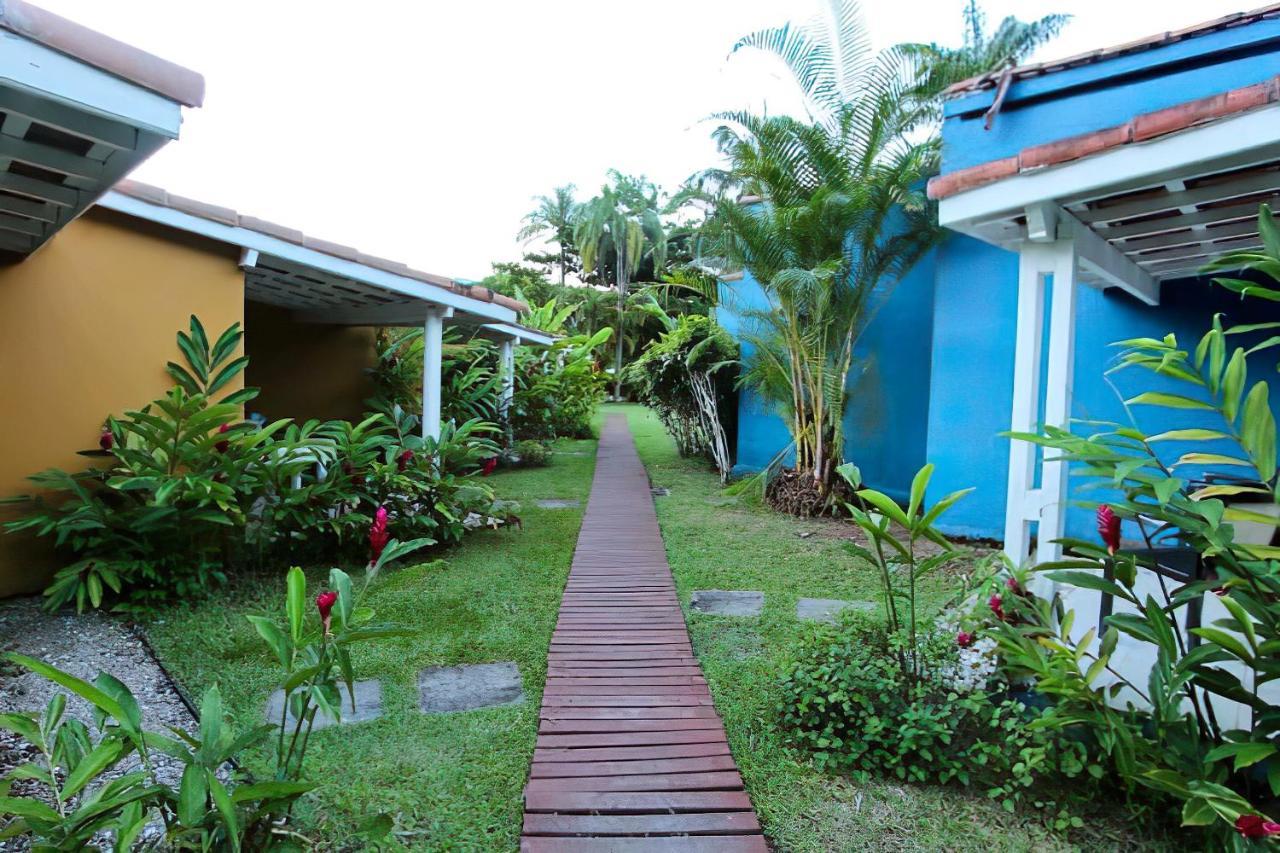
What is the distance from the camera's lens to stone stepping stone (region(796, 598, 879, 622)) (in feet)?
17.0

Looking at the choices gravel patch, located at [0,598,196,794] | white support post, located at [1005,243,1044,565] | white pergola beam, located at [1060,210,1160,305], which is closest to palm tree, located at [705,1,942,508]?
white pergola beam, located at [1060,210,1160,305]

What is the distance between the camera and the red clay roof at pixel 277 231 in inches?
210

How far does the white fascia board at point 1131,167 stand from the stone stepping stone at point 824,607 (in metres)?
2.58

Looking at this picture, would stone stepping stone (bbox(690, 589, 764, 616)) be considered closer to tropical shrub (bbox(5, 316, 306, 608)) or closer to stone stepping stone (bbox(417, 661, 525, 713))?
stone stepping stone (bbox(417, 661, 525, 713))

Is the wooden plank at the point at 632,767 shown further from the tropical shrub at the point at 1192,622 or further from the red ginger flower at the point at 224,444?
the red ginger flower at the point at 224,444

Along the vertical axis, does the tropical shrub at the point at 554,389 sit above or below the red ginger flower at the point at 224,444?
above

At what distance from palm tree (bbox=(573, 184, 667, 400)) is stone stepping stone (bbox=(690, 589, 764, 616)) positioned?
24.5m

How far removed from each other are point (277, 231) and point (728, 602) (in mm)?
4388

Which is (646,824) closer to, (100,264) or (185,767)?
(185,767)

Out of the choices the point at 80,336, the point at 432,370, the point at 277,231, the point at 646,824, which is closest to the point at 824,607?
the point at 646,824

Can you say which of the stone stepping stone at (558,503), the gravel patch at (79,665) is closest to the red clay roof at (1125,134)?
the gravel patch at (79,665)

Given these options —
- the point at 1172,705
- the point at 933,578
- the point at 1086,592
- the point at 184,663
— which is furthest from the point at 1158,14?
the point at 184,663

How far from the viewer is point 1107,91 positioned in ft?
20.5

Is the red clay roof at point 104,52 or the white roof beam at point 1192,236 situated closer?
the red clay roof at point 104,52
